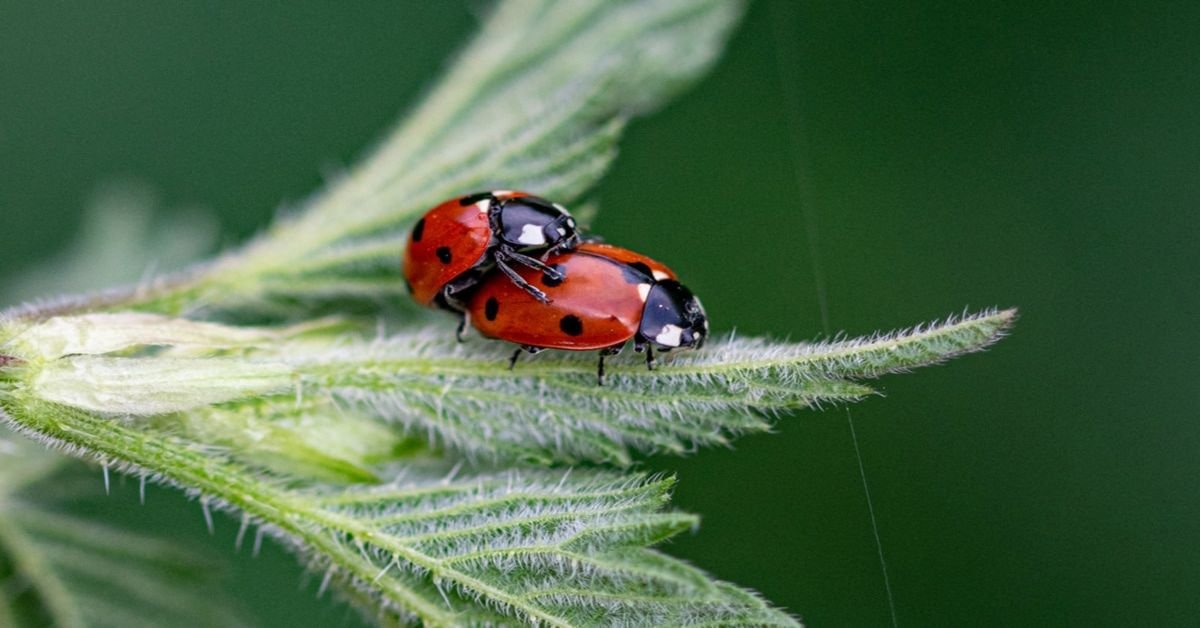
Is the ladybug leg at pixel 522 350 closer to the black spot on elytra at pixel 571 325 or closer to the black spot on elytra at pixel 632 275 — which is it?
the black spot on elytra at pixel 571 325

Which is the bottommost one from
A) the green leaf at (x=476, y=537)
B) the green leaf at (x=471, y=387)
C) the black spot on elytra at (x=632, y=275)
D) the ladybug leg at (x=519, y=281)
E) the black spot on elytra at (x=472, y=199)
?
the green leaf at (x=476, y=537)

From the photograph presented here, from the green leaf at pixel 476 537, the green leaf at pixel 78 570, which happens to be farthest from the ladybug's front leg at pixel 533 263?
the green leaf at pixel 78 570

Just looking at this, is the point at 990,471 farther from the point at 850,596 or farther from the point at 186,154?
the point at 186,154

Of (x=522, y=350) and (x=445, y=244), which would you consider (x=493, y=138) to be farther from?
(x=522, y=350)

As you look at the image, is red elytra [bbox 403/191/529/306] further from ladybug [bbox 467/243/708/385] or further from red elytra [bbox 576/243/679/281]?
red elytra [bbox 576/243/679/281]

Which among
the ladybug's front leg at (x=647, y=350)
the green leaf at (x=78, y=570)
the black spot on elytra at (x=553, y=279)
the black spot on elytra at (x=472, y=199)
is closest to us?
the ladybug's front leg at (x=647, y=350)

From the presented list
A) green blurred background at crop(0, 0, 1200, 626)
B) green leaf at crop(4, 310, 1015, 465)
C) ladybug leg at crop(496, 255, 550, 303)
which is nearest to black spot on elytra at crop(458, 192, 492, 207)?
ladybug leg at crop(496, 255, 550, 303)

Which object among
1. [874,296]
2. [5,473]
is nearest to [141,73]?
[5,473]
